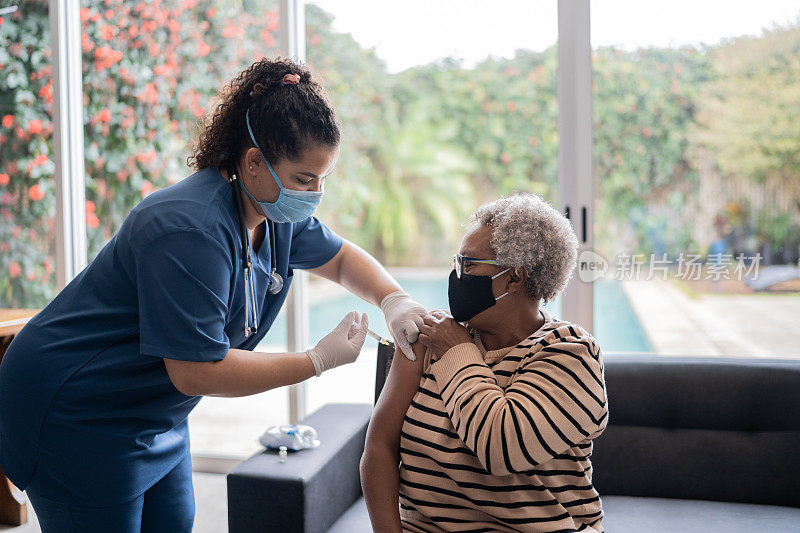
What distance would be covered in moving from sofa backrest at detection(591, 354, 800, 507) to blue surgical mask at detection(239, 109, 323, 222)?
3.80 ft

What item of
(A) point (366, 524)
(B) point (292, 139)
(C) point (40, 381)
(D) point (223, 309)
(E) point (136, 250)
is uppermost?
(B) point (292, 139)

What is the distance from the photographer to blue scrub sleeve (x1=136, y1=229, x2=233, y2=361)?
48.1 inches

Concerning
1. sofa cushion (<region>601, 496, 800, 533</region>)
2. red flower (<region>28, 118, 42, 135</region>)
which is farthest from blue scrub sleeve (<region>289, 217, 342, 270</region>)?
red flower (<region>28, 118, 42, 135</region>)

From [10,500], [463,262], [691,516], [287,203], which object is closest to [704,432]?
[691,516]

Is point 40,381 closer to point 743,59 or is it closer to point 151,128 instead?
point 151,128

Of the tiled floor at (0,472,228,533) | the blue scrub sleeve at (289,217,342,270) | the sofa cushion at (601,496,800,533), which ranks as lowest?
the tiled floor at (0,472,228,533)

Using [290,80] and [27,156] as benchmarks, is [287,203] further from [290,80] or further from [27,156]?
[27,156]

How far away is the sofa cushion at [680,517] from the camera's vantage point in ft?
5.92

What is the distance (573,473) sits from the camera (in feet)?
4.47

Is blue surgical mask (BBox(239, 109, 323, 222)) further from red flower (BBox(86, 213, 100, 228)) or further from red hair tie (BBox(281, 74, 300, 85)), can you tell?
red flower (BBox(86, 213, 100, 228))

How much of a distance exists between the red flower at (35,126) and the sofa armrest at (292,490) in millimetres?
2195

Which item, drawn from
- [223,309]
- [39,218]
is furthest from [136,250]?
[39,218]

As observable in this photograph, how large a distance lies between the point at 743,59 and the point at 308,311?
1.95m

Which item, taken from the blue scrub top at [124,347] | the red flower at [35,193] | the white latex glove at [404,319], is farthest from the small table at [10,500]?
the white latex glove at [404,319]
